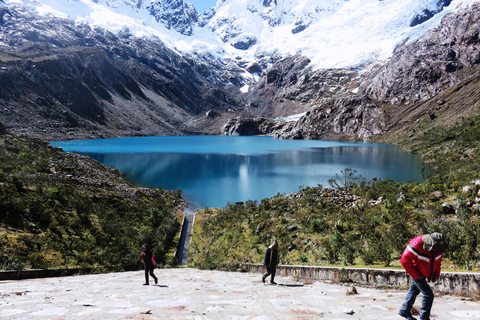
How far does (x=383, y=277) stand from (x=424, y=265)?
365 centimetres

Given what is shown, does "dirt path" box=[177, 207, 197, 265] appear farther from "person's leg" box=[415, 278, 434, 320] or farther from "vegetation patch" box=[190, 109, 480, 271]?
"person's leg" box=[415, 278, 434, 320]

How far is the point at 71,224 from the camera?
17.2m

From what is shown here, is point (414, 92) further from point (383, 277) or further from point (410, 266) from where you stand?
point (410, 266)

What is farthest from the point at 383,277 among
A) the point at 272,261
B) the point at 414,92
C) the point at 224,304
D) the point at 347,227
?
the point at 414,92

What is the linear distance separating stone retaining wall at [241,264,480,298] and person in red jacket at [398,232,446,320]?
85.3 inches

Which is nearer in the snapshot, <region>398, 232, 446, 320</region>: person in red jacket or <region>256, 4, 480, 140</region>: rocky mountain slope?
<region>398, 232, 446, 320</region>: person in red jacket

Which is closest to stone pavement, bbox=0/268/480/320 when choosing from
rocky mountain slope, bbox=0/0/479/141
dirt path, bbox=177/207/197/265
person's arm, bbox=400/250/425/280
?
person's arm, bbox=400/250/425/280

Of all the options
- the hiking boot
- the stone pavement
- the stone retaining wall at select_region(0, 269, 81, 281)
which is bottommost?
the stone retaining wall at select_region(0, 269, 81, 281)

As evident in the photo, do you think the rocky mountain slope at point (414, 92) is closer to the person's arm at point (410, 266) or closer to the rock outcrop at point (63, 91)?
the rock outcrop at point (63, 91)

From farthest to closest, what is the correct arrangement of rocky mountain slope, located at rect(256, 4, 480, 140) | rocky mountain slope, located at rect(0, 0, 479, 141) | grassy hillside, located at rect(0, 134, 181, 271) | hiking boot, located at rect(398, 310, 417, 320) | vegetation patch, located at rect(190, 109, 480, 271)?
rocky mountain slope, located at rect(0, 0, 479, 141) → rocky mountain slope, located at rect(256, 4, 480, 140) → grassy hillside, located at rect(0, 134, 181, 271) → vegetation patch, located at rect(190, 109, 480, 271) → hiking boot, located at rect(398, 310, 417, 320)

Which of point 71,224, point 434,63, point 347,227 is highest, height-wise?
point 434,63

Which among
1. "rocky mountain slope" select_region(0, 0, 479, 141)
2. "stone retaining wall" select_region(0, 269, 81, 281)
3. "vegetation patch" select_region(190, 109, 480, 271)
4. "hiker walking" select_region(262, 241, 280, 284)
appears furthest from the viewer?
"rocky mountain slope" select_region(0, 0, 479, 141)

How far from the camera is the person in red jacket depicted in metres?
5.11

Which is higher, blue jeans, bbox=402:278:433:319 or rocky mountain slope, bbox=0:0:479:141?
rocky mountain slope, bbox=0:0:479:141
